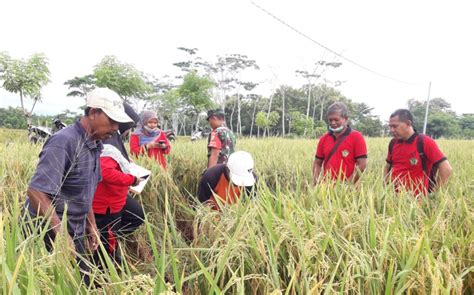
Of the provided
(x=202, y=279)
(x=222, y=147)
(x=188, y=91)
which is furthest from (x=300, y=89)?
(x=202, y=279)

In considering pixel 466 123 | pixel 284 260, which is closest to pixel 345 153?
pixel 284 260

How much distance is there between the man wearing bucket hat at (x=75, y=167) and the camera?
65.6 inches

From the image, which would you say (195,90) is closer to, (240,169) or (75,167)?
(240,169)

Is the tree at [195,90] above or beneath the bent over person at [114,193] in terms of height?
above

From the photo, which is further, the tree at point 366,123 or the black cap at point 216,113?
the tree at point 366,123

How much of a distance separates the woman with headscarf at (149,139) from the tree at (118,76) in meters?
11.2

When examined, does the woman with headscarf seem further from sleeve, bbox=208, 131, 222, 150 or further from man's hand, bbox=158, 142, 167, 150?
sleeve, bbox=208, 131, 222, 150

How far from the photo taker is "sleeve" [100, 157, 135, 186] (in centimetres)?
229

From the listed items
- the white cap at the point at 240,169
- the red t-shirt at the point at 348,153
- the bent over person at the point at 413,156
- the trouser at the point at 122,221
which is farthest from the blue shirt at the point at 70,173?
the bent over person at the point at 413,156

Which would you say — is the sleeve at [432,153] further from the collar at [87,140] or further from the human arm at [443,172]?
the collar at [87,140]

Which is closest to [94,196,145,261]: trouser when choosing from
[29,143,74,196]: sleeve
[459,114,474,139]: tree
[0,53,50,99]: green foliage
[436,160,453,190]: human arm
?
[29,143,74,196]: sleeve

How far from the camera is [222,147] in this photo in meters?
3.84

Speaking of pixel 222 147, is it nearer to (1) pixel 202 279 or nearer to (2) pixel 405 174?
(2) pixel 405 174

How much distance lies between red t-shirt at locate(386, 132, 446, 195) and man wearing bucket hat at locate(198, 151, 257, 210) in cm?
126
